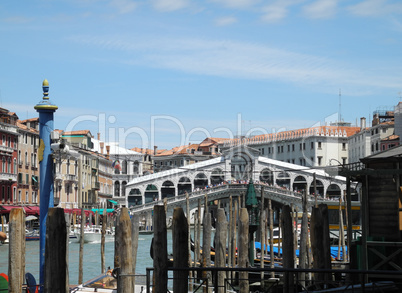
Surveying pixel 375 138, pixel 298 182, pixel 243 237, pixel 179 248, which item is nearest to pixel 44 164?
pixel 179 248

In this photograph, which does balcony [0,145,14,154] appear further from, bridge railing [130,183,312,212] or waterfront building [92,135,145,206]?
waterfront building [92,135,145,206]

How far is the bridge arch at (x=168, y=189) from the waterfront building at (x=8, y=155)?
54.2 ft

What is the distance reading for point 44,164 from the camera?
738cm

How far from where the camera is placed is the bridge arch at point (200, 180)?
47281 mm

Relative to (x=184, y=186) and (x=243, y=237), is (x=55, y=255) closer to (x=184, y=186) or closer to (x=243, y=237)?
(x=243, y=237)

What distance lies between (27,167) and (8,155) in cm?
243

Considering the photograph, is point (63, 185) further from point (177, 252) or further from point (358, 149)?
point (177, 252)

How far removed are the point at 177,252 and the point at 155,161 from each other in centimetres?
5940

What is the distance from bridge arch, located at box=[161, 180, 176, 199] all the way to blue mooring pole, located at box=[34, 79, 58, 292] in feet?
128

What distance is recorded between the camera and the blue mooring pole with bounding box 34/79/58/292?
23.9ft

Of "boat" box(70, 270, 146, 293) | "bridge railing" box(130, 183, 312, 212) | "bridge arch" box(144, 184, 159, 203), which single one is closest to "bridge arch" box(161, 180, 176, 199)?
"bridge arch" box(144, 184, 159, 203)

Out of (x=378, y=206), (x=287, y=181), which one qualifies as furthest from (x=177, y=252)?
(x=287, y=181)

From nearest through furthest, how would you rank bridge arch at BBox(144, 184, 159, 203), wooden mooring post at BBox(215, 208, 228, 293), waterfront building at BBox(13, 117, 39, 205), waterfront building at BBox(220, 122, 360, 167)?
wooden mooring post at BBox(215, 208, 228, 293) < waterfront building at BBox(13, 117, 39, 205) < bridge arch at BBox(144, 184, 159, 203) < waterfront building at BBox(220, 122, 360, 167)

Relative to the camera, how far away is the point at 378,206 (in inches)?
365
